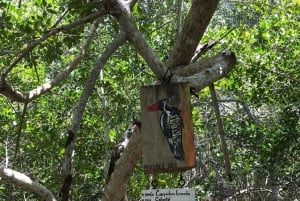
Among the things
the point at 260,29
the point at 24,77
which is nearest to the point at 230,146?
the point at 260,29

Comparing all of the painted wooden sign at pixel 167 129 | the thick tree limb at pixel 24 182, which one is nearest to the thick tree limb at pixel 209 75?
the painted wooden sign at pixel 167 129

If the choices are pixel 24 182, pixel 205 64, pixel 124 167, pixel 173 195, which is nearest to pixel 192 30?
pixel 205 64

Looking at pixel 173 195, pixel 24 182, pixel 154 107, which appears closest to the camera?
pixel 173 195

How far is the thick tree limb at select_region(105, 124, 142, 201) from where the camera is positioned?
7.00 ft

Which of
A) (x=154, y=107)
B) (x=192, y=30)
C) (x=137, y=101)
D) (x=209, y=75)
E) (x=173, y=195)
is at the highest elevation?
(x=137, y=101)

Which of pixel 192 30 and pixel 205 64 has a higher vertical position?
pixel 192 30

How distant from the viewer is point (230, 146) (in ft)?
20.7

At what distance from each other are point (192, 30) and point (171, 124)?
0.62 meters

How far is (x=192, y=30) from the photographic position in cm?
218

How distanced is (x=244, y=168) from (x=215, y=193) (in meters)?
1.71

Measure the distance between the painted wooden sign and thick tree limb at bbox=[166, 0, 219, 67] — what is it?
471 millimetres

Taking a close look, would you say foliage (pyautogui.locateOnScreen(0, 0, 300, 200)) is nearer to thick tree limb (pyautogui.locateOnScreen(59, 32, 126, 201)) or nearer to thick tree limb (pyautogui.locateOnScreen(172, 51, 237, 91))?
thick tree limb (pyautogui.locateOnScreen(59, 32, 126, 201))

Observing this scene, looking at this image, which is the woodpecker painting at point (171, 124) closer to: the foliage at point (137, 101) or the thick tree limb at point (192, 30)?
the thick tree limb at point (192, 30)

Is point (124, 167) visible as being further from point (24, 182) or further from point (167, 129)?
point (24, 182)
